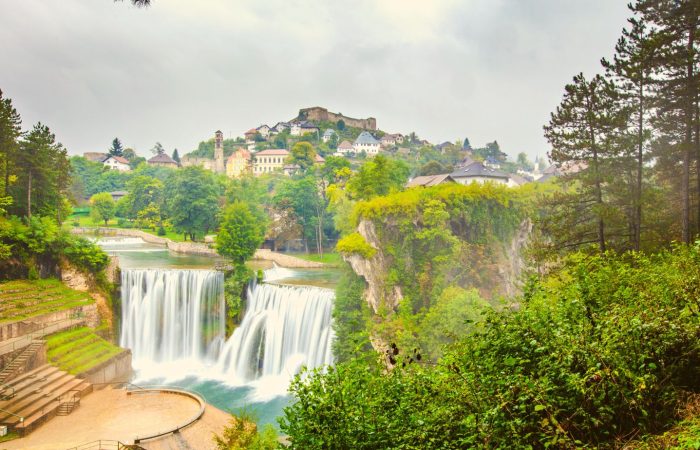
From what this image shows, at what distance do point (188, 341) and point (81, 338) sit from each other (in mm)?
6363

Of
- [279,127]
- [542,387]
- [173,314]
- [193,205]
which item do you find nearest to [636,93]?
[542,387]

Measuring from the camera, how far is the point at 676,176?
15195 mm

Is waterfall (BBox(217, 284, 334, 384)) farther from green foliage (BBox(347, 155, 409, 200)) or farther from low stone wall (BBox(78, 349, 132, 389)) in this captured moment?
green foliage (BBox(347, 155, 409, 200))

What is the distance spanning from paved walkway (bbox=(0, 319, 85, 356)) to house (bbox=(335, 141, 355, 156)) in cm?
7943

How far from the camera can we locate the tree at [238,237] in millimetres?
30766

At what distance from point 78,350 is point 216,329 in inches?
322

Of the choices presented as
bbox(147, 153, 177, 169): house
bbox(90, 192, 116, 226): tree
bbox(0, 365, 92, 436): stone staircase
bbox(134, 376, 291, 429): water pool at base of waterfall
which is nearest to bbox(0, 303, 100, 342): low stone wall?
bbox(0, 365, 92, 436): stone staircase

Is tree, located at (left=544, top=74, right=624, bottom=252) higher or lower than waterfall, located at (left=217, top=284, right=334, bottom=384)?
higher

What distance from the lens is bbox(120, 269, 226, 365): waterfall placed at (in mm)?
29641

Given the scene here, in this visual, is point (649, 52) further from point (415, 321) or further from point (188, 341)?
point (188, 341)

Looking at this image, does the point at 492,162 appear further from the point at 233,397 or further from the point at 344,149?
the point at 233,397

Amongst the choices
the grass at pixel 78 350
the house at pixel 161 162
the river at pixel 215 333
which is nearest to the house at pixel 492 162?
the house at pixel 161 162

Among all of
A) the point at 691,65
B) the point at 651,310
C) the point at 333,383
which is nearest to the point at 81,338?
the point at 333,383

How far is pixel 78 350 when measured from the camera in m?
23.8
